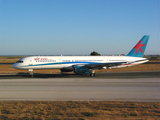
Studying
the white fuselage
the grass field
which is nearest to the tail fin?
the white fuselage

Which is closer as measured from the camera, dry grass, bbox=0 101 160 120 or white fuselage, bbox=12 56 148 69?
dry grass, bbox=0 101 160 120

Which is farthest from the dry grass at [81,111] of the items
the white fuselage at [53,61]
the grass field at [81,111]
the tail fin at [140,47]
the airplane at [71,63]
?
the tail fin at [140,47]

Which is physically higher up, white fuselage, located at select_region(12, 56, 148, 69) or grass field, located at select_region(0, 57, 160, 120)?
white fuselage, located at select_region(12, 56, 148, 69)

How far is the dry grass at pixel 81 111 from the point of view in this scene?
848 cm

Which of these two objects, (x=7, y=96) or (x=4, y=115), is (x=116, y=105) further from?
(x=7, y=96)

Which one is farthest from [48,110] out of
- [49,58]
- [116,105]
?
[49,58]

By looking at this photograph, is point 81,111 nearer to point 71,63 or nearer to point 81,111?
point 81,111

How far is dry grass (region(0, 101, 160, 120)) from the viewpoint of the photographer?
848cm

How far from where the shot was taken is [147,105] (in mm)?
10461

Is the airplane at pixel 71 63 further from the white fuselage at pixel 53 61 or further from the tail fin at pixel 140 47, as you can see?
the tail fin at pixel 140 47

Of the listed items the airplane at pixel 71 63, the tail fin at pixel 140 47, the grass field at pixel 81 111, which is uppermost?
the tail fin at pixel 140 47

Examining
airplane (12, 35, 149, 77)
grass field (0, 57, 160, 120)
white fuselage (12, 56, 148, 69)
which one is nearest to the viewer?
grass field (0, 57, 160, 120)

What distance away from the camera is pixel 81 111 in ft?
30.8

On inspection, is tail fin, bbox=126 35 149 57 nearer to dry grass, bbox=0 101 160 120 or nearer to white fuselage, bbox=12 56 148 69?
white fuselage, bbox=12 56 148 69
